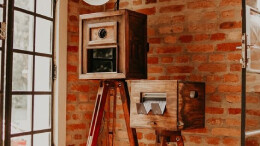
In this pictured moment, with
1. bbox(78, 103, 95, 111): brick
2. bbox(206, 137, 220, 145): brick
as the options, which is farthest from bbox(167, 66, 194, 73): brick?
bbox(78, 103, 95, 111): brick

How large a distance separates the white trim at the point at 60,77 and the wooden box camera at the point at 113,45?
0.31 metres

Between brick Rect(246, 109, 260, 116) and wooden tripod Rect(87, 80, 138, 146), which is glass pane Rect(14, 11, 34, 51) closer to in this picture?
wooden tripod Rect(87, 80, 138, 146)

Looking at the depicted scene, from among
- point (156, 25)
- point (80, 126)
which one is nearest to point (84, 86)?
point (80, 126)

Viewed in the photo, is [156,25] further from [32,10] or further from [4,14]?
[4,14]

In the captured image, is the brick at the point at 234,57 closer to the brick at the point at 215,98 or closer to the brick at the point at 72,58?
the brick at the point at 215,98

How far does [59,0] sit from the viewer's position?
322 centimetres

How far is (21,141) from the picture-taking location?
114 inches

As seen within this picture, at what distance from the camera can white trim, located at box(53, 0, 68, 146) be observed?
10.5ft

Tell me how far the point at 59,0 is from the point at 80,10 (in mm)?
278

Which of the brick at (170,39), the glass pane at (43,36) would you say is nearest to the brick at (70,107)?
the glass pane at (43,36)

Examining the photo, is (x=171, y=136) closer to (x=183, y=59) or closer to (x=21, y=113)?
(x=183, y=59)

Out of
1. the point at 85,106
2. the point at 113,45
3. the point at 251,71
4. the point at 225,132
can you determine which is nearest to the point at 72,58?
the point at 85,106

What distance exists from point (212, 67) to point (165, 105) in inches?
25.9

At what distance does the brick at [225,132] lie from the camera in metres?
2.93
